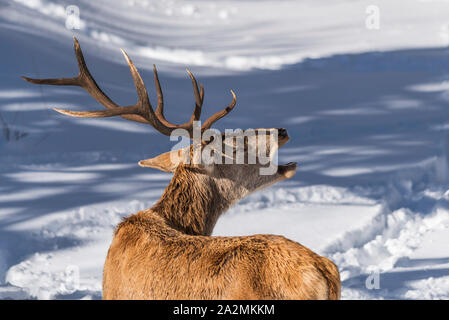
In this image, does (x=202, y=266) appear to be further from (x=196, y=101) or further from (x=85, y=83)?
(x=85, y=83)

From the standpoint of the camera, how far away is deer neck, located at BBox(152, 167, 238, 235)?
334cm

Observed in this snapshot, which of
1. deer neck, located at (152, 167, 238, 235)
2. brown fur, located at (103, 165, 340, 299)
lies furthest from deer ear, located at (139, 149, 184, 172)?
brown fur, located at (103, 165, 340, 299)

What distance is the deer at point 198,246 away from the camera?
2379 millimetres

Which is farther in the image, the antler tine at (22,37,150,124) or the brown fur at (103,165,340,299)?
the antler tine at (22,37,150,124)

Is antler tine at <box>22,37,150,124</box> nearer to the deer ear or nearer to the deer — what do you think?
the deer

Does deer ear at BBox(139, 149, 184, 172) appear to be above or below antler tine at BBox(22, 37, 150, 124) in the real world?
below

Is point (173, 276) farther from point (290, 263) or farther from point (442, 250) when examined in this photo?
point (442, 250)

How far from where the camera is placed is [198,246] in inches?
106

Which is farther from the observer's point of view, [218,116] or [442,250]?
[442,250]


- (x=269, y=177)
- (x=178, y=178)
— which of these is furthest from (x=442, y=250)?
(x=178, y=178)

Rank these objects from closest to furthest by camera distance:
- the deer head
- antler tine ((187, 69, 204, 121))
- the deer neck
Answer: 1. the deer neck
2. the deer head
3. antler tine ((187, 69, 204, 121))

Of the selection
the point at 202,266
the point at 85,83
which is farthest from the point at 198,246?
the point at 85,83
